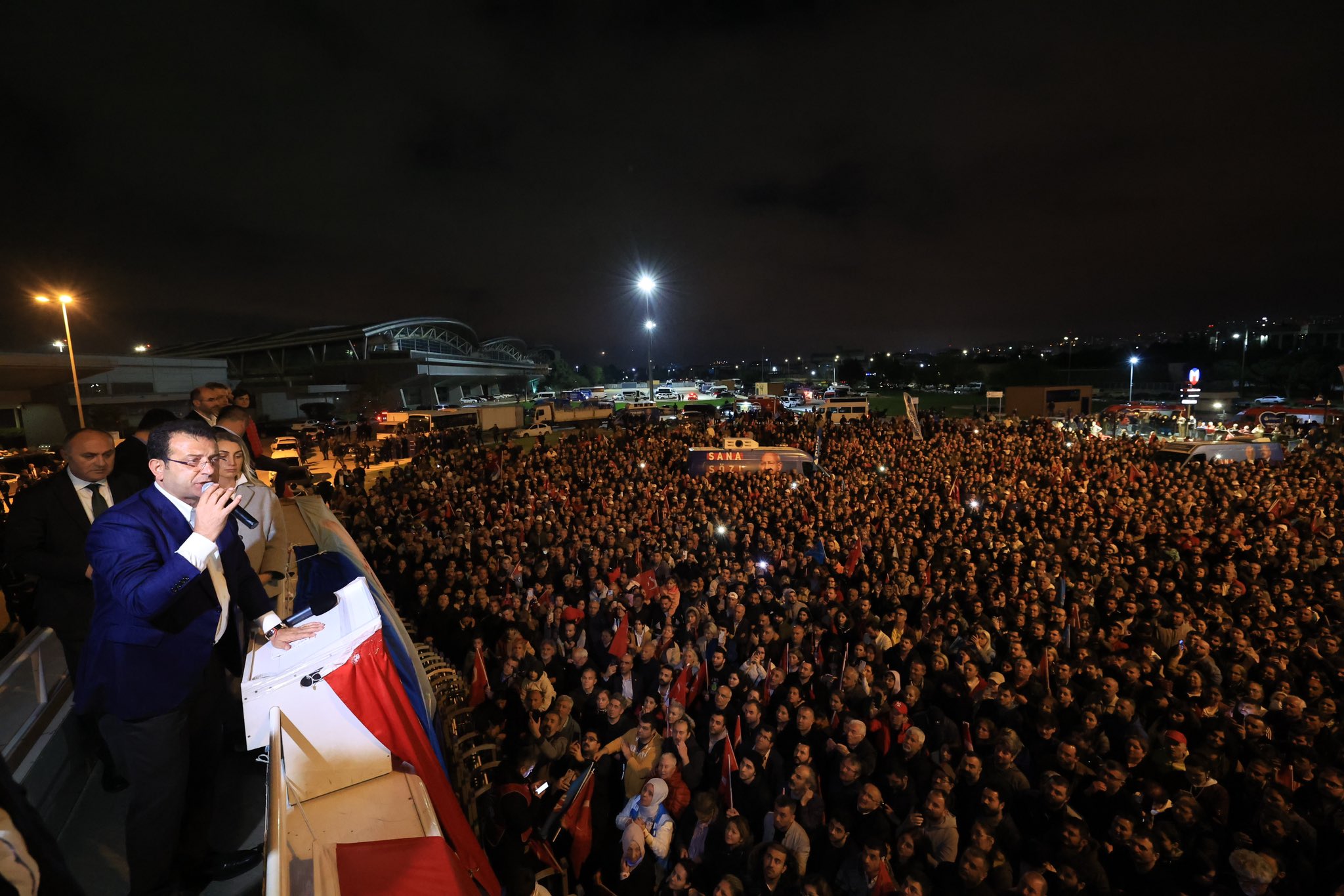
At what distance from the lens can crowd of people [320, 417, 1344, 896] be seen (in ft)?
10.4

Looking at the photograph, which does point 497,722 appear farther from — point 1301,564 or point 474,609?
point 1301,564

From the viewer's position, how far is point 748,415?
27594 mm

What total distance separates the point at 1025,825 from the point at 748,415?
24.4 m

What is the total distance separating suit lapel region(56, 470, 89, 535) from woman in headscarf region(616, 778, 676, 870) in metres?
3.34

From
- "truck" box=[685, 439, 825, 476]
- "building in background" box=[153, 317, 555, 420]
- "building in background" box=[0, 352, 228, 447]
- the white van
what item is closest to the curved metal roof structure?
"building in background" box=[153, 317, 555, 420]

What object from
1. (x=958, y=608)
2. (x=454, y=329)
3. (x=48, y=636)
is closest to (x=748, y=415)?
(x=958, y=608)

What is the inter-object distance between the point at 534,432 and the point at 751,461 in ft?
45.3

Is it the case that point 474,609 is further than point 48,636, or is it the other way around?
point 474,609

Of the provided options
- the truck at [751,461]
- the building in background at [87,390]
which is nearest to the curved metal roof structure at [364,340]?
the building in background at [87,390]

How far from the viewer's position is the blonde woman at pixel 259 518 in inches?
110

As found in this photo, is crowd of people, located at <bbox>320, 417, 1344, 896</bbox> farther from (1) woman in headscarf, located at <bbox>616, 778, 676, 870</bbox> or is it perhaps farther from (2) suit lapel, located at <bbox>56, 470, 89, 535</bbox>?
(2) suit lapel, located at <bbox>56, 470, 89, 535</bbox>

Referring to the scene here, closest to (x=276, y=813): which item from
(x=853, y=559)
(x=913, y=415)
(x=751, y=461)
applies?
(x=853, y=559)

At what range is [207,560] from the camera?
6.13 ft

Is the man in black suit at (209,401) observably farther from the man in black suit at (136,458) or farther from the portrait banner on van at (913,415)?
the portrait banner on van at (913,415)
